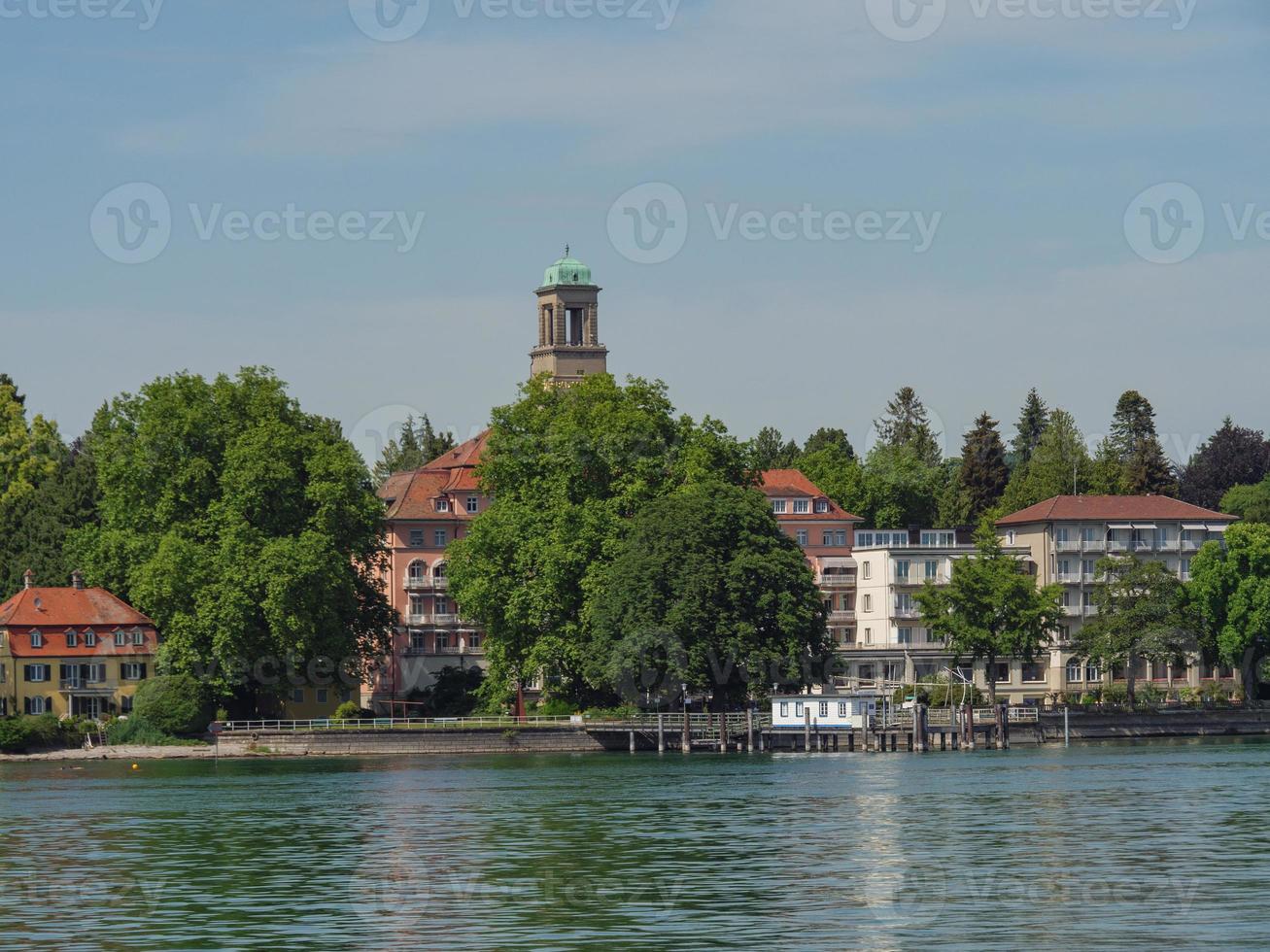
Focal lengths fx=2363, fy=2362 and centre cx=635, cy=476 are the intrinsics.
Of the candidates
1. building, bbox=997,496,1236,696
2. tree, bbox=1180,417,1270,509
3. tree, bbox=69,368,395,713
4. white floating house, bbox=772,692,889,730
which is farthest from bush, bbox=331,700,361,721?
tree, bbox=1180,417,1270,509

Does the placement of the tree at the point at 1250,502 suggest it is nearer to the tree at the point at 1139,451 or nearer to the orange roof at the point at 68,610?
the tree at the point at 1139,451

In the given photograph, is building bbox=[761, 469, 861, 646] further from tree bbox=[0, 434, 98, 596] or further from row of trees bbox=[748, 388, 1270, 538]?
tree bbox=[0, 434, 98, 596]

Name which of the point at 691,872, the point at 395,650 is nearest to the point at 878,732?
the point at 395,650

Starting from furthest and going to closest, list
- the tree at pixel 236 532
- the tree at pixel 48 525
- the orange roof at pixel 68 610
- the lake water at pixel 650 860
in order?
the tree at pixel 48 525 → the orange roof at pixel 68 610 → the tree at pixel 236 532 → the lake water at pixel 650 860

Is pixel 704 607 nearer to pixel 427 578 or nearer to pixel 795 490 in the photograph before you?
pixel 427 578

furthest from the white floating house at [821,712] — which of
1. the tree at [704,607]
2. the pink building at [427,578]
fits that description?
the pink building at [427,578]

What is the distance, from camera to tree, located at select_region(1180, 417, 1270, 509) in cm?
17875

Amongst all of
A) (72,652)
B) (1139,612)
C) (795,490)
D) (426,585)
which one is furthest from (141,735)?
(1139,612)

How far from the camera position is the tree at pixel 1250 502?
513 ft

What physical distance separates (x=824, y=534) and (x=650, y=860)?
93.7 m

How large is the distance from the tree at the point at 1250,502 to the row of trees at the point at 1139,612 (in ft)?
96.4

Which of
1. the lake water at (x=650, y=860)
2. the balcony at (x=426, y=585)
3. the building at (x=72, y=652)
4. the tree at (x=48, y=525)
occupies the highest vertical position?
the tree at (x=48, y=525)

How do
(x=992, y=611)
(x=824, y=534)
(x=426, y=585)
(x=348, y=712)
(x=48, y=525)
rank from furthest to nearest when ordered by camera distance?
(x=824, y=534)
(x=426, y=585)
(x=48, y=525)
(x=992, y=611)
(x=348, y=712)

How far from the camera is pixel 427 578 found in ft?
466
